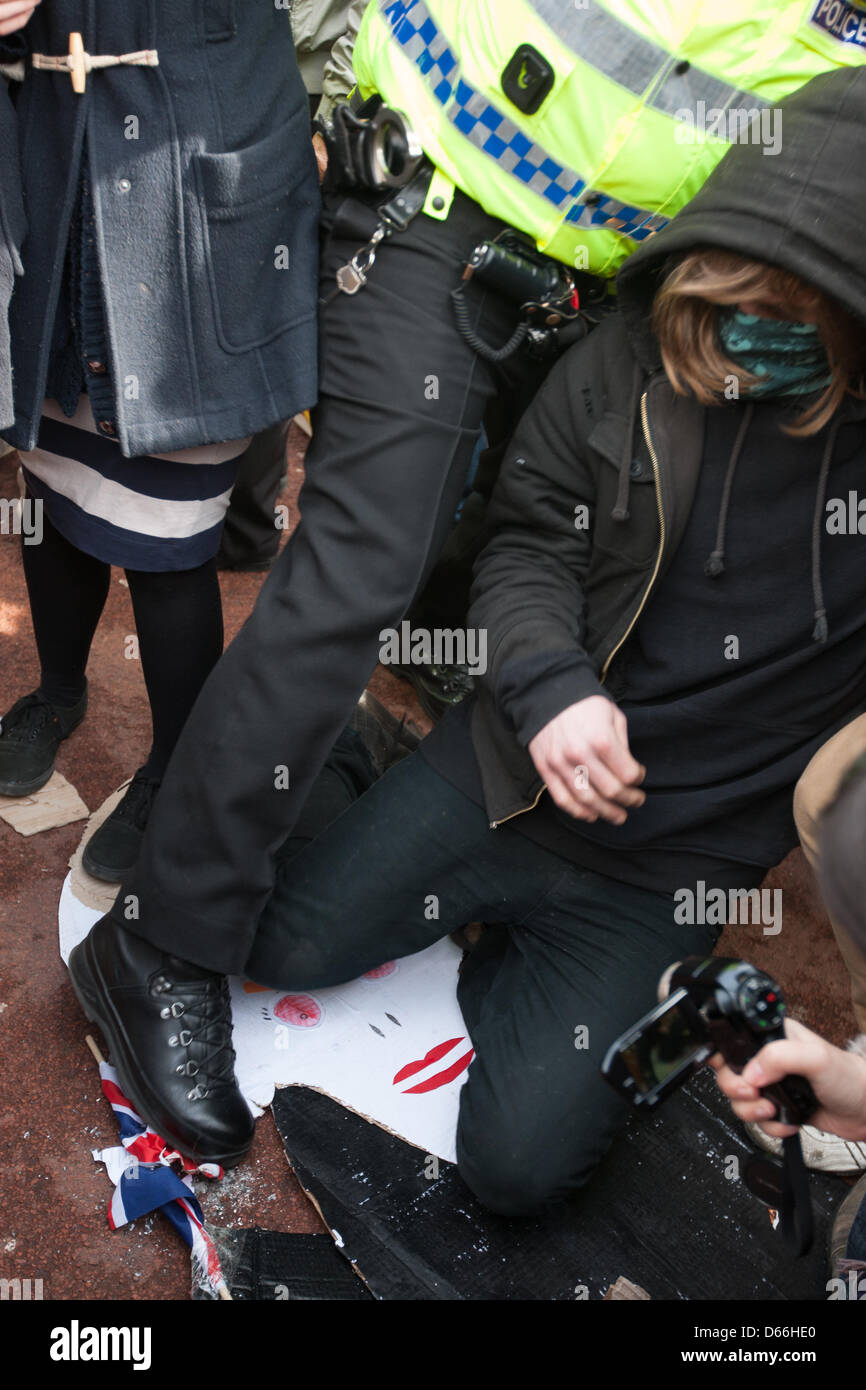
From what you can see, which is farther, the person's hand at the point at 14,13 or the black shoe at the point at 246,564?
the black shoe at the point at 246,564

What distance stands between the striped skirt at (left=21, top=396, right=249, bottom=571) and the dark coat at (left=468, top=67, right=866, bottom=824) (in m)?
0.44

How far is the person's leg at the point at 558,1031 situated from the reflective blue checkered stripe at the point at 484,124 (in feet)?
3.25

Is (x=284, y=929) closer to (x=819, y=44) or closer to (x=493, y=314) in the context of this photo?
(x=493, y=314)

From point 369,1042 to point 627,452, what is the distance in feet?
3.39

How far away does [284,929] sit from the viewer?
6.43 ft

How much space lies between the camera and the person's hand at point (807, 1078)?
1234 mm

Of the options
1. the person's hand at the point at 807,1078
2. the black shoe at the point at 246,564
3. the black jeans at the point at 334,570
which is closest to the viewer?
the person's hand at the point at 807,1078

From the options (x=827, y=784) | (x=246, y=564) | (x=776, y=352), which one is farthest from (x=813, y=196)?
(x=246, y=564)

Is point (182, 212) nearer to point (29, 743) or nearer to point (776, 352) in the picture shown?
point (776, 352)

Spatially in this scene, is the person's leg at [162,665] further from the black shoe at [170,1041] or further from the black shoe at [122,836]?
the black shoe at [170,1041]

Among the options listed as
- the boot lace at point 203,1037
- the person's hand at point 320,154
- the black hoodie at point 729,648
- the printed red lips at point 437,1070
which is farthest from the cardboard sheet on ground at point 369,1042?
the person's hand at point 320,154

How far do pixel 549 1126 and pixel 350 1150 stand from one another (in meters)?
0.31
